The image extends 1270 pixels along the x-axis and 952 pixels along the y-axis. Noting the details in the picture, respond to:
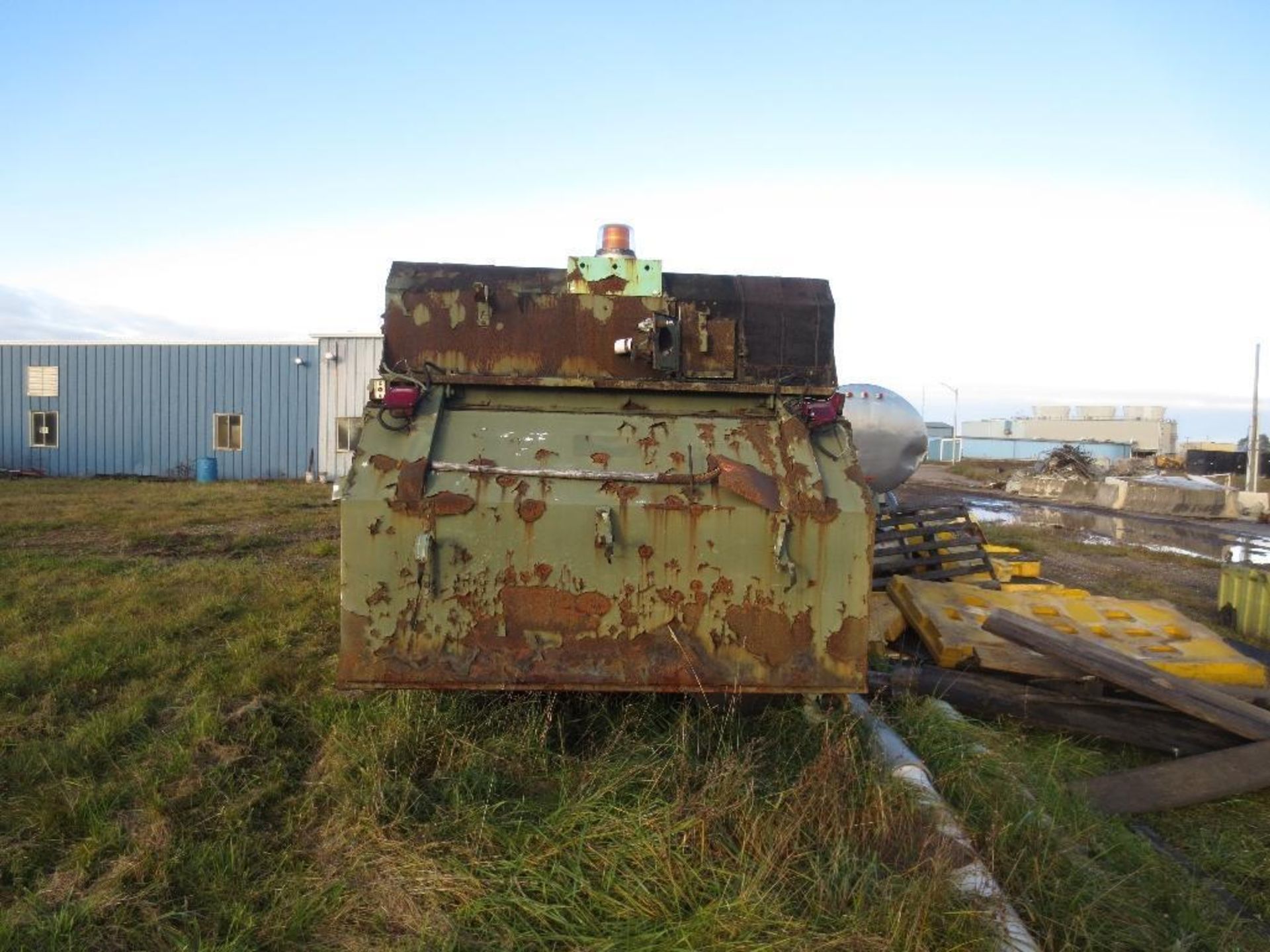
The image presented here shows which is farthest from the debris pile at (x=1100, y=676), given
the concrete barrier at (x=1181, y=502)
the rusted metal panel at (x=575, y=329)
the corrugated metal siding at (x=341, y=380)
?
the concrete barrier at (x=1181, y=502)

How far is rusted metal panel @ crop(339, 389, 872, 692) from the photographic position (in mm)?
3240

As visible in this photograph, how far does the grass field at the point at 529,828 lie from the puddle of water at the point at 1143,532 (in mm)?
10548

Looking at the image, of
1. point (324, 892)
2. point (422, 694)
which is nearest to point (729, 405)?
point (422, 694)

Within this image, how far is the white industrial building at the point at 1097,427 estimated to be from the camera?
6806 centimetres

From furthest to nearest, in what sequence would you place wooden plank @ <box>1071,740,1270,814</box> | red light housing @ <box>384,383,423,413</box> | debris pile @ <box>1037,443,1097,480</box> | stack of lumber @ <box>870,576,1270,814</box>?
debris pile @ <box>1037,443,1097,480</box> → stack of lumber @ <box>870,576,1270,814</box> → wooden plank @ <box>1071,740,1270,814</box> → red light housing @ <box>384,383,423,413</box>

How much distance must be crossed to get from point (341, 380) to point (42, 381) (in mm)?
8721

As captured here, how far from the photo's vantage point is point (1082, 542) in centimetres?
1406

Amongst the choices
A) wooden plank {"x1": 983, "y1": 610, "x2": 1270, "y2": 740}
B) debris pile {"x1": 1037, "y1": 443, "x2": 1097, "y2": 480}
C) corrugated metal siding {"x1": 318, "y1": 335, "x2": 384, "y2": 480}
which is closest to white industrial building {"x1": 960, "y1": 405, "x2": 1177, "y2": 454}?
debris pile {"x1": 1037, "y1": 443, "x2": 1097, "y2": 480}

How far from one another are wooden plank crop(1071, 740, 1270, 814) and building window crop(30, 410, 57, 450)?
2568 cm

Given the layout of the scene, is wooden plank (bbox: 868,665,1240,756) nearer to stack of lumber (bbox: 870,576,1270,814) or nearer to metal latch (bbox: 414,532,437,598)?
stack of lumber (bbox: 870,576,1270,814)

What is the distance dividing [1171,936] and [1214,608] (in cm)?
719

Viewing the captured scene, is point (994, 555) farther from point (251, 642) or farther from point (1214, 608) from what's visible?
point (251, 642)

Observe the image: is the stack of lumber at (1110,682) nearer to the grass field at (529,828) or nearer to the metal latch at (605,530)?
the grass field at (529,828)

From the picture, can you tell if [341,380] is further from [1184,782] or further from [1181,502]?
[1181,502]
